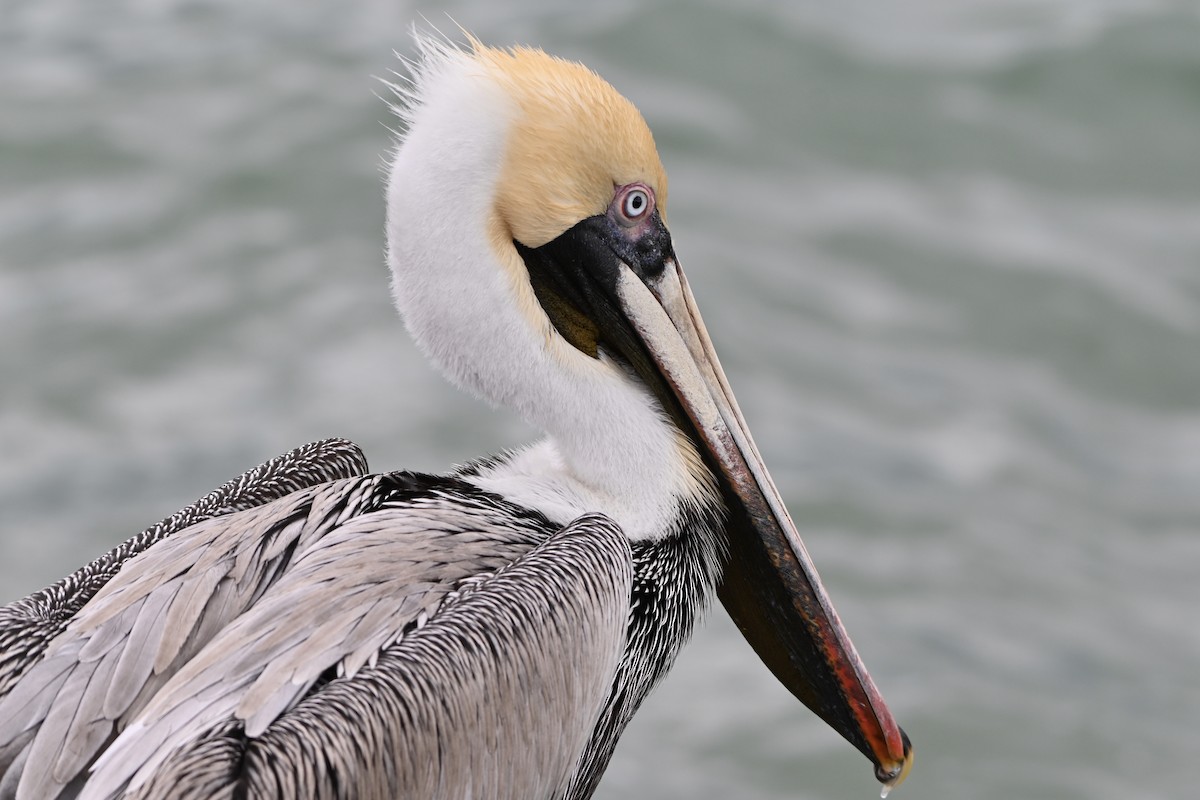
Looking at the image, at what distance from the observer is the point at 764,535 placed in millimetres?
3727

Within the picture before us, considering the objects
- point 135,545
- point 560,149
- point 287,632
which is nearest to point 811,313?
point 560,149

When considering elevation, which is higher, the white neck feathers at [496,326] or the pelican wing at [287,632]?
the white neck feathers at [496,326]

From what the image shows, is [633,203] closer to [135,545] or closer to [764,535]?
[764,535]

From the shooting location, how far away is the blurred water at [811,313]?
8.06m

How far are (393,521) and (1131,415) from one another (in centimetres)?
676

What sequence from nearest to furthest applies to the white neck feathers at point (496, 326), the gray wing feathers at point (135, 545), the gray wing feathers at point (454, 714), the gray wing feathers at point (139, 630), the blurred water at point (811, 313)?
the gray wing feathers at point (454, 714)
the gray wing feathers at point (139, 630)
the gray wing feathers at point (135, 545)
the white neck feathers at point (496, 326)
the blurred water at point (811, 313)

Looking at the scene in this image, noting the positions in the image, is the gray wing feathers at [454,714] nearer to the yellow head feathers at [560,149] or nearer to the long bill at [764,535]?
the long bill at [764,535]

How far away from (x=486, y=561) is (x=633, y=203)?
35.0 inches

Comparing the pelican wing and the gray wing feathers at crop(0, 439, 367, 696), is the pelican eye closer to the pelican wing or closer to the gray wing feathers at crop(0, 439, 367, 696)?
the pelican wing

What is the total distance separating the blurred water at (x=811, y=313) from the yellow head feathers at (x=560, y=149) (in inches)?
170

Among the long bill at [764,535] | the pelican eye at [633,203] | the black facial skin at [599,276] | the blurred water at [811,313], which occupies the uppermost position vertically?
the blurred water at [811,313]

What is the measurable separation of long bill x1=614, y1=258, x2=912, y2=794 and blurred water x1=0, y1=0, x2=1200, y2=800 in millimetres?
3774

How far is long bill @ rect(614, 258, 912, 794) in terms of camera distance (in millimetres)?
3729

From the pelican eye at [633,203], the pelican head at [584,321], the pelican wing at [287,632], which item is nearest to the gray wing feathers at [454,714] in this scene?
the pelican wing at [287,632]
